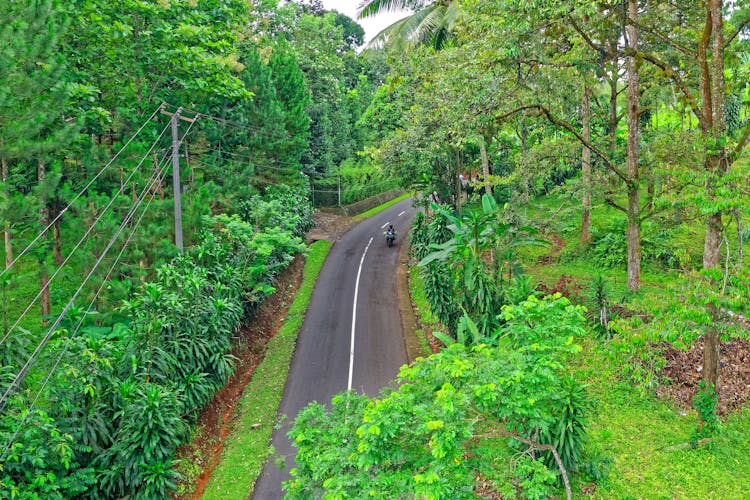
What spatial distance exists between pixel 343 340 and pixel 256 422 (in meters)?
5.02

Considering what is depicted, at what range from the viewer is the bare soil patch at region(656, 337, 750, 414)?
11.5 metres

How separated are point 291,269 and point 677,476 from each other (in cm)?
1858

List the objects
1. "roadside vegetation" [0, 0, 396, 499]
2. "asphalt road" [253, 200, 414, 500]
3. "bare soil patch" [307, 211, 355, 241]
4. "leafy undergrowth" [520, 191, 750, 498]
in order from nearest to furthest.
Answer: "leafy undergrowth" [520, 191, 750, 498]
"roadside vegetation" [0, 0, 396, 499]
"asphalt road" [253, 200, 414, 500]
"bare soil patch" [307, 211, 355, 241]

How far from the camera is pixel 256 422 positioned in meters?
13.6

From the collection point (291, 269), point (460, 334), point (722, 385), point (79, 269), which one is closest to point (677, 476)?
point (722, 385)

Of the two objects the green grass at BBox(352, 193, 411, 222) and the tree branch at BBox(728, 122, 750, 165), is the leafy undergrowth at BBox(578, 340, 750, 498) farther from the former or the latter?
the green grass at BBox(352, 193, 411, 222)

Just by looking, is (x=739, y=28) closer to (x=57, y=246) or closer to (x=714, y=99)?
(x=714, y=99)

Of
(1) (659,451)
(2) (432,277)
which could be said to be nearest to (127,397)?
(2) (432,277)

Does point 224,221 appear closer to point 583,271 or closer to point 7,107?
point 7,107

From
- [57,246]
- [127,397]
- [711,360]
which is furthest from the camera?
[57,246]

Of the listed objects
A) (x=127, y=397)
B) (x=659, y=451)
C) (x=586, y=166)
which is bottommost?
(x=659, y=451)

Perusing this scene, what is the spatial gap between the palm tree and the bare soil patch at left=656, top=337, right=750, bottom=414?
42.1ft

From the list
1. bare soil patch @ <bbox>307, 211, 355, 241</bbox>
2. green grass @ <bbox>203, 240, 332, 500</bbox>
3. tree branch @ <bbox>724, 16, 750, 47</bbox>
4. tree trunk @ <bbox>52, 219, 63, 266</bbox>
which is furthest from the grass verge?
tree trunk @ <bbox>52, 219, 63, 266</bbox>

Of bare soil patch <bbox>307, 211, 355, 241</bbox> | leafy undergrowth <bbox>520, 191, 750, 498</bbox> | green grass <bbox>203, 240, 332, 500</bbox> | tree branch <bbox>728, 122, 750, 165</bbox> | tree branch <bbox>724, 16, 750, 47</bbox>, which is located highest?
tree branch <bbox>724, 16, 750, 47</bbox>
